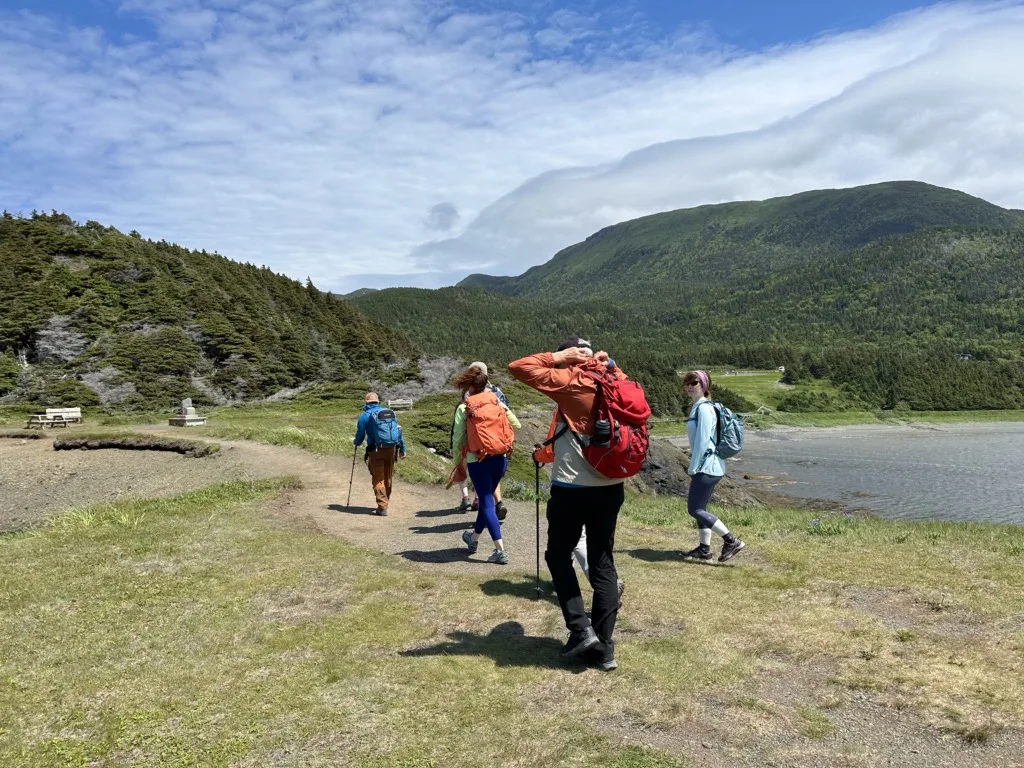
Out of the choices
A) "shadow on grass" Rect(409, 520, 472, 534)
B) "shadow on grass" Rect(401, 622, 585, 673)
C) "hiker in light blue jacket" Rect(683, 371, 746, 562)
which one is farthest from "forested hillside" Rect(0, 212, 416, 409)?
"shadow on grass" Rect(401, 622, 585, 673)

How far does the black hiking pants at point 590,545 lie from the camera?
5.43 meters

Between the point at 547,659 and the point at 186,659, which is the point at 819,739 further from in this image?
the point at 186,659

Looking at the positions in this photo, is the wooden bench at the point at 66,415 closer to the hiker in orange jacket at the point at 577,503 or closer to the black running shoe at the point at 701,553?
the black running shoe at the point at 701,553

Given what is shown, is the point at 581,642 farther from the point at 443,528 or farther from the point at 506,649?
the point at 443,528

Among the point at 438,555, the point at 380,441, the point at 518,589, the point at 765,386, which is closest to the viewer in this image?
the point at 518,589

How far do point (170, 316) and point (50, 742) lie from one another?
57786 millimetres

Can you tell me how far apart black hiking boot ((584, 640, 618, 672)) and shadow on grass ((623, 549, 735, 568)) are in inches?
146

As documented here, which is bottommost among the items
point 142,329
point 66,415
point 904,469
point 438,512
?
point 904,469

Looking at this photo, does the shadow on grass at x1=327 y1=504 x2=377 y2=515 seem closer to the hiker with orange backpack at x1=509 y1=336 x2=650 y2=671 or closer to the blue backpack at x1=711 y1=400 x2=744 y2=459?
the blue backpack at x1=711 y1=400 x2=744 y2=459

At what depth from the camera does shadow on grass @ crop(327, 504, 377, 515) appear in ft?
42.7

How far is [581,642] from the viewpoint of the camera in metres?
5.34

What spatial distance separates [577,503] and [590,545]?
15.9 inches

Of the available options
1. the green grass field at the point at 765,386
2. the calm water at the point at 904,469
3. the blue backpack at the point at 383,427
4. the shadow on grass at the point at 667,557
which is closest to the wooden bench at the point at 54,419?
the blue backpack at the point at 383,427

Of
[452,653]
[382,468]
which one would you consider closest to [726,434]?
[452,653]
